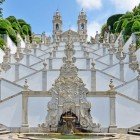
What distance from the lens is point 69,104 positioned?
20812 millimetres

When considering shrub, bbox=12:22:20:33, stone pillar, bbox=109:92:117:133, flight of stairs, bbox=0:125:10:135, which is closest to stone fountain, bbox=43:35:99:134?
stone pillar, bbox=109:92:117:133

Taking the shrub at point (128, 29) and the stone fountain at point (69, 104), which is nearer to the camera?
the stone fountain at point (69, 104)

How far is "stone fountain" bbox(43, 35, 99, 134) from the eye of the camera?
20766mm

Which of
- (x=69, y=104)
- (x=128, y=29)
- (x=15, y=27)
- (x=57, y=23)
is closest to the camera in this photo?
(x=69, y=104)

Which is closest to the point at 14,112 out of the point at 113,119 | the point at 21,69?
the point at 113,119

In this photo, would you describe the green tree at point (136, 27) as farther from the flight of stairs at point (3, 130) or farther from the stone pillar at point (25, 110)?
the flight of stairs at point (3, 130)

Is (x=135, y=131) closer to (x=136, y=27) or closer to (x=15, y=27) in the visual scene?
(x=136, y=27)

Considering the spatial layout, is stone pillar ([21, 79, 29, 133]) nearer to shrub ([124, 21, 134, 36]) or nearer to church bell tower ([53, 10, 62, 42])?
shrub ([124, 21, 134, 36])

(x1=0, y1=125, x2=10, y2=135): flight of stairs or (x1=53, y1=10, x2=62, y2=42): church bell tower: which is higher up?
(x1=53, y1=10, x2=62, y2=42): church bell tower

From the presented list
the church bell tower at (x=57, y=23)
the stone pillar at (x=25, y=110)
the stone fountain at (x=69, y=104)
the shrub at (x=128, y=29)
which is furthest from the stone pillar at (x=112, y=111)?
the church bell tower at (x=57, y=23)

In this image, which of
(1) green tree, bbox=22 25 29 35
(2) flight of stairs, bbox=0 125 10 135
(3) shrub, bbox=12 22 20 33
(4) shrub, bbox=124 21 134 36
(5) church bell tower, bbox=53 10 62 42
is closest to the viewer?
(2) flight of stairs, bbox=0 125 10 135

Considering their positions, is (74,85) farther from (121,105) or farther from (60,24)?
(60,24)

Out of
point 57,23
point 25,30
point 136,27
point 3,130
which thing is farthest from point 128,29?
point 57,23

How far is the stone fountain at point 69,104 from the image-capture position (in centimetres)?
2077
